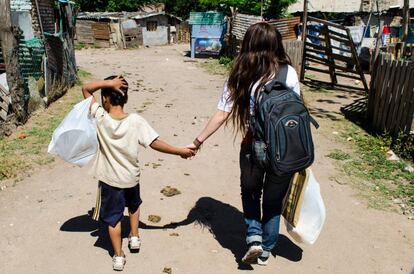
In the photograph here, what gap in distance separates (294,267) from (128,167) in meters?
1.48

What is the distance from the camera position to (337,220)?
3691 mm

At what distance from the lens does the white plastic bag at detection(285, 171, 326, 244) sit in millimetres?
2783

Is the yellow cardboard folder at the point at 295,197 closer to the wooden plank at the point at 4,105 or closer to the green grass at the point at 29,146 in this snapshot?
the green grass at the point at 29,146

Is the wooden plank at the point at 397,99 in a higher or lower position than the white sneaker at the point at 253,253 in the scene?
higher

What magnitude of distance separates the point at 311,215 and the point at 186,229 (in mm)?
1196

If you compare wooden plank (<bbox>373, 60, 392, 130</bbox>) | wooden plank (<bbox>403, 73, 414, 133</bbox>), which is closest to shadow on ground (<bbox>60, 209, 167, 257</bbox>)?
wooden plank (<bbox>403, 73, 414, 133</bbox>)

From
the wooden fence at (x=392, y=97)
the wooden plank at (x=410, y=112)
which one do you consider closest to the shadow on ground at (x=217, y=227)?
the wooden plank at (x=410, y=112)

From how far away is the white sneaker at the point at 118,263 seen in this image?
112 inches

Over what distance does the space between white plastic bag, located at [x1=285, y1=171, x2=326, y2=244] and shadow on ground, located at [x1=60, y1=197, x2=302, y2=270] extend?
339 millimetres

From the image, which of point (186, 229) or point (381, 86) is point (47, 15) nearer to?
point (381, 86)

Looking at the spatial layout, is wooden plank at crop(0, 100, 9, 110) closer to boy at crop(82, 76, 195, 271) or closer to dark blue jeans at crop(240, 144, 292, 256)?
boy at crop(82, 76, 195, 271)

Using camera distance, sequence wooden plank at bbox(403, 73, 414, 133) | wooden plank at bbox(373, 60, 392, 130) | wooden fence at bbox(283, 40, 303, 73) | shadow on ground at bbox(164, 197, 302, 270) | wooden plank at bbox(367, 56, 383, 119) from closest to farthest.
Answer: shadow on ground at bbox(164, 197, 302, 270)
wooden plank at bbox(403, 73, 414, 133)
wooden plank at bbox(373, 60, 392, 130)
wooden plank at bbox(367, 56, 383, 119)
wooden fence at bbox(283, 40, 303, 73)

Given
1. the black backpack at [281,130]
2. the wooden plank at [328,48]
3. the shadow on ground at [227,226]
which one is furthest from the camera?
the wooden plank at [328,48]

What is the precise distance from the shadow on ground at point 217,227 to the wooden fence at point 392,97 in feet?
10.7
